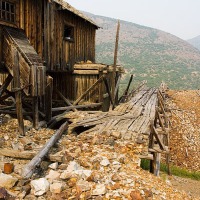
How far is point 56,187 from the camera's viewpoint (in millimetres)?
5336

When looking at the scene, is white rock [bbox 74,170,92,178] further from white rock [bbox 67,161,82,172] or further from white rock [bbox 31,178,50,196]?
white rock [bbox 31,178,50,196]

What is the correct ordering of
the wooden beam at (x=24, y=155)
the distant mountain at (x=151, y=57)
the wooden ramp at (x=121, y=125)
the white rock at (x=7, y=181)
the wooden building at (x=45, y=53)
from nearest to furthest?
the white rock at (x=7, y=181), the wooden beam at (x=24, y=155), the wooden ramp at (x=121, y=125), the wooden building at (x=45, y=53), the distant mountain at (x=151, y=57)

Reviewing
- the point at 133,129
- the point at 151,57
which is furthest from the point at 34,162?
the point at 151,57

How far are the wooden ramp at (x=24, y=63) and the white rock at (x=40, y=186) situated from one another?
4.29 meters

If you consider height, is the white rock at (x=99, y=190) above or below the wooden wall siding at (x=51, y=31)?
below

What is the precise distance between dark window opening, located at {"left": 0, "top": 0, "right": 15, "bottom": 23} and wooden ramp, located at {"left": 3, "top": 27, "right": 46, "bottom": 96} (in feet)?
1.89

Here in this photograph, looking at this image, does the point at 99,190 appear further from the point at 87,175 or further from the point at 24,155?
the point at 24,155

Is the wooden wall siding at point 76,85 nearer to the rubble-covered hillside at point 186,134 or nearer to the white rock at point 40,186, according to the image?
the rubble-covered hillside at point 186,134

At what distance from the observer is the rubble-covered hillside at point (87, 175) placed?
5.23 metres

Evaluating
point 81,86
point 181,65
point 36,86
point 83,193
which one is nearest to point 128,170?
point 83,193

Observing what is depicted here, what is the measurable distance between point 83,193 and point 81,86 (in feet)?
33.4

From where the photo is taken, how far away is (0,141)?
802cm

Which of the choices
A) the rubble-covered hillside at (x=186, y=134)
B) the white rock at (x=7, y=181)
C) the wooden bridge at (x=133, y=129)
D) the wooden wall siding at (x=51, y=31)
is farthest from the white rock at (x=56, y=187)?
the rubble-covered hillside at (x=186, y=134)

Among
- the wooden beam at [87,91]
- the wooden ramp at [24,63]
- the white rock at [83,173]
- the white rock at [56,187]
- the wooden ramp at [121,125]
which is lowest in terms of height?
the white rock at [56,187]
